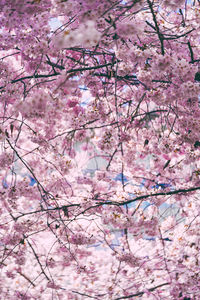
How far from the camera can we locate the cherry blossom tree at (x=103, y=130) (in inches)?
110

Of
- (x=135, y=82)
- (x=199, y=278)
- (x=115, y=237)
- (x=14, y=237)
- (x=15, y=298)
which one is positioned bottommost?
(x=199, y=278)

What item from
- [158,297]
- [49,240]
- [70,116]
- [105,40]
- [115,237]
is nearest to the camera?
[105,40]

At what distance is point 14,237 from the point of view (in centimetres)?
534

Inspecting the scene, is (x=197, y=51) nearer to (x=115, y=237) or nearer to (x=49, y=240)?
(x=115, y=237)

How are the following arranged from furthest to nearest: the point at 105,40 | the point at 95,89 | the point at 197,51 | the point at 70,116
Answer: the point at 70,116 < the point at 95,89 < the point at 197,51 < the point at 105,40

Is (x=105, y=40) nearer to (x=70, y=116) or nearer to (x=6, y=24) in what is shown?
(x=6, y=24)

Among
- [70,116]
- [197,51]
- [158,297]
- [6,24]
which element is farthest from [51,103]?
[158,297]

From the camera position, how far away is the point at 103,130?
6.12 m

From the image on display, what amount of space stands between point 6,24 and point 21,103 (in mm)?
653

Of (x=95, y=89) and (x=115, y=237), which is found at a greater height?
(x=95, y=89)

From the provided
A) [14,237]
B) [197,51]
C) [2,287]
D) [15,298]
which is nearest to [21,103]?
[197,51]

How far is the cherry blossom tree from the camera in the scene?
279 cm

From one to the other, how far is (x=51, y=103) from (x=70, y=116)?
2.50 m

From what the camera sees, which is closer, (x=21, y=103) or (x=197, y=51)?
(x=21, y=103)
